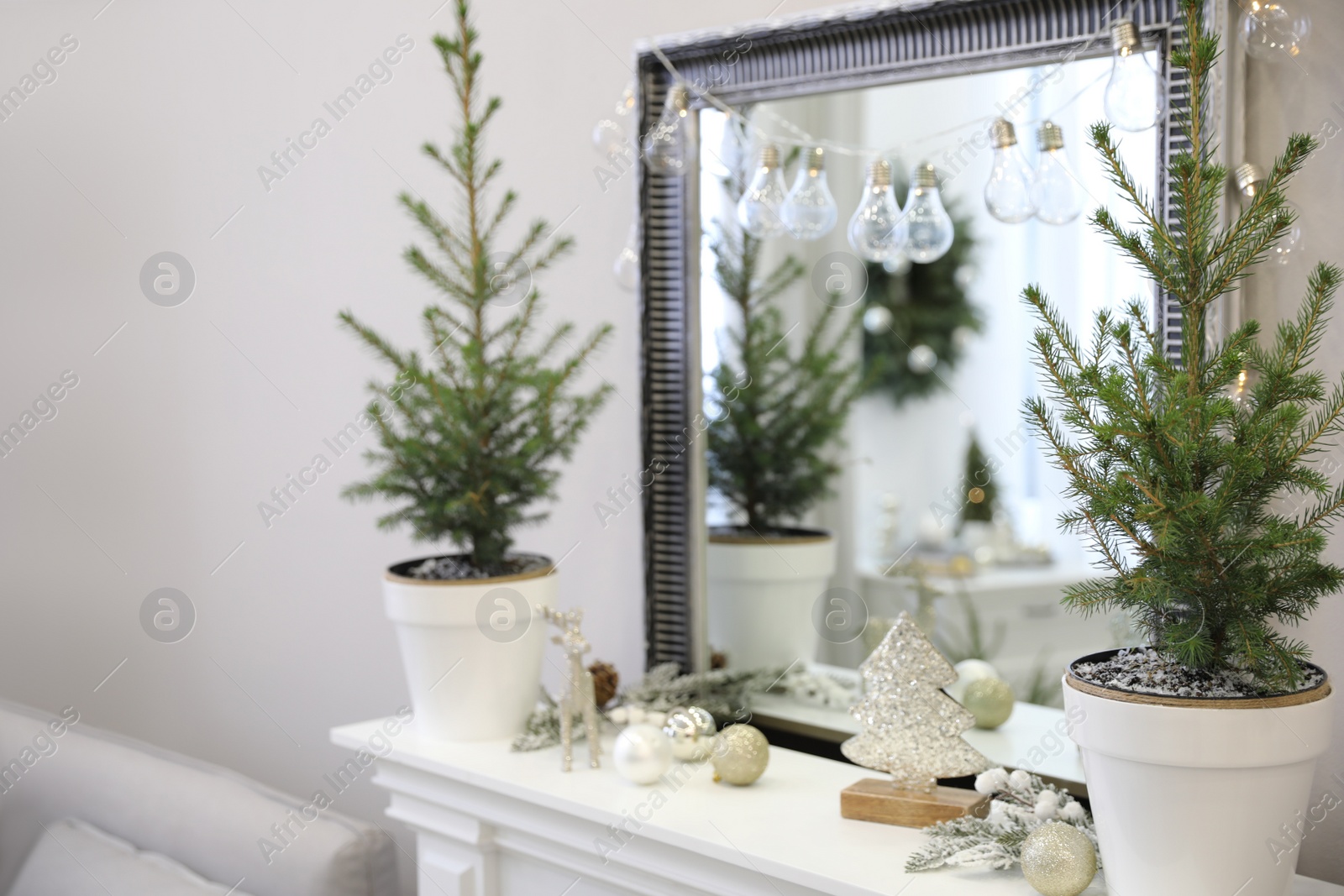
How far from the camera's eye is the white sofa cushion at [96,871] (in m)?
1.49

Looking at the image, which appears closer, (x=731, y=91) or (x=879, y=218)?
(x=879, y=218)

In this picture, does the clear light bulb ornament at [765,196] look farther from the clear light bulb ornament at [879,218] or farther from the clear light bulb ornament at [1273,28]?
the clear light bulb ornament at [1273,28]

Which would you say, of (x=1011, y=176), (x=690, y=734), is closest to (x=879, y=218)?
(x=1011, y=176)

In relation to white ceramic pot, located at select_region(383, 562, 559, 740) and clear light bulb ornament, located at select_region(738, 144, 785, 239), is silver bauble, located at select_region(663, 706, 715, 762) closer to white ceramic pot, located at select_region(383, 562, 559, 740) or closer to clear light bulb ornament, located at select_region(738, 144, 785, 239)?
white ceramic pot, located at select_region(383, 562, 559, 740)

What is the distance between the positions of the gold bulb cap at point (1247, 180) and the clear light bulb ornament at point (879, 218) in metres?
0.36

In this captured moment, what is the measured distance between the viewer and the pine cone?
1552 mm

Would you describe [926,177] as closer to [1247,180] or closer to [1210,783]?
[1247,180]

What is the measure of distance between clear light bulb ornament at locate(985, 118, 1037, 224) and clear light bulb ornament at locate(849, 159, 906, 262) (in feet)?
0.40

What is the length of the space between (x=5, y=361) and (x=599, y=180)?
1.39 m

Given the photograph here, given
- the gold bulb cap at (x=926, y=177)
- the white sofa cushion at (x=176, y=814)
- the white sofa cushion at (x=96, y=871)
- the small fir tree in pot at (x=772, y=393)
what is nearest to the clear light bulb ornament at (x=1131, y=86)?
the gold bulb cap at (x=926, y=177)

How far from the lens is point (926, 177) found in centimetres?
131

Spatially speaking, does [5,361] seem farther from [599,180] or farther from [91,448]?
[599,180]

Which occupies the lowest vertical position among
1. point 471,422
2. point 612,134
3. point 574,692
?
point 574,692

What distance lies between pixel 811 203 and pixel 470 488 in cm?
56
